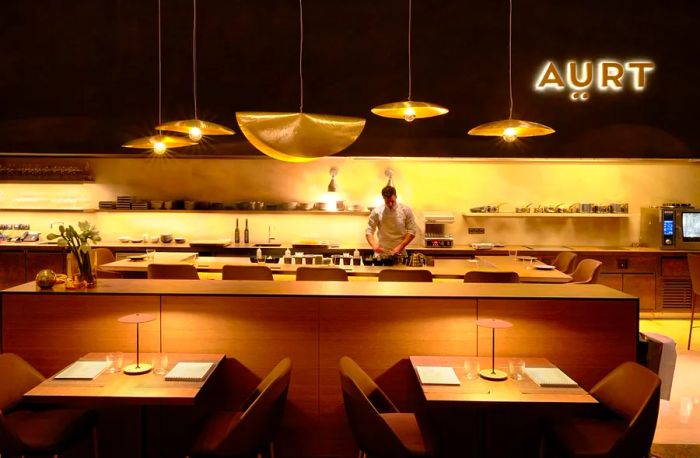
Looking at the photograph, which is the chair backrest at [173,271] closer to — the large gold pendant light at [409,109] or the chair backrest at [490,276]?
the large gold pendant light at [409,109]

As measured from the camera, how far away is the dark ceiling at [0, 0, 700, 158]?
7.36 meters

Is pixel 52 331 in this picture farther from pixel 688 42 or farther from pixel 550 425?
pixel 688 42

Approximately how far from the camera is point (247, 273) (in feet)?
18.0

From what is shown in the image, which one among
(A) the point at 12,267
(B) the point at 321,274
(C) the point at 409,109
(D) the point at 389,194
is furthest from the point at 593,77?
(A) the point at 12,267

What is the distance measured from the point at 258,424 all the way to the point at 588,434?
1750 millimetres

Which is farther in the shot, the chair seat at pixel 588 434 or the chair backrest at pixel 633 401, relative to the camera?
the chair seat at pixel 588 434

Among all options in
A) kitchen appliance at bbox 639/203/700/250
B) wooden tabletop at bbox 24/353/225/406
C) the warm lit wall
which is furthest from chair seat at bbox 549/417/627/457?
the warm lit wall

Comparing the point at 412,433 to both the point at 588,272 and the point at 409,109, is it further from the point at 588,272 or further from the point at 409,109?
the point at 588,272

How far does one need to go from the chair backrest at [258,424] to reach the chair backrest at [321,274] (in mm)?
2205

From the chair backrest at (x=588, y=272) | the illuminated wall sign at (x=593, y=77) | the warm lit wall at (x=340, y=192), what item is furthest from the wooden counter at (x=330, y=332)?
the warm lit wall at (x=340, y=192)

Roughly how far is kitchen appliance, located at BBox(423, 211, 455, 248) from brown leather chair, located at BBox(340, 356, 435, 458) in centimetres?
538

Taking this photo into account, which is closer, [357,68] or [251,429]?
[251,429]

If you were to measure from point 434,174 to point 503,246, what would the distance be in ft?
4.95

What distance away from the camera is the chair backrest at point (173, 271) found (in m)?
5.59
